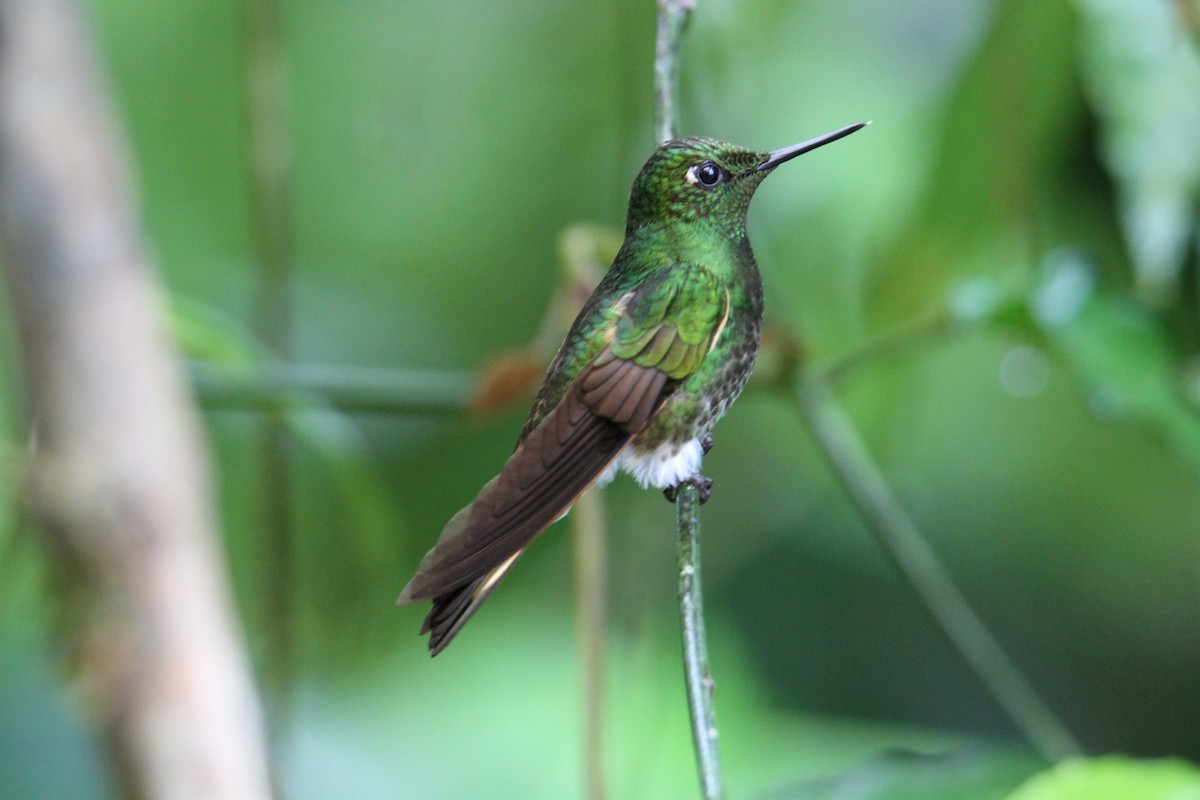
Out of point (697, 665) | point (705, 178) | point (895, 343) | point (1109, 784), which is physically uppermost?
point (895, 343)

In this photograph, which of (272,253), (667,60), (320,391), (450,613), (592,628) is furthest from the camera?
(320,391)

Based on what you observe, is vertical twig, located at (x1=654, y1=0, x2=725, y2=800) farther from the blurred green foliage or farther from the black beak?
the blurred green foliage

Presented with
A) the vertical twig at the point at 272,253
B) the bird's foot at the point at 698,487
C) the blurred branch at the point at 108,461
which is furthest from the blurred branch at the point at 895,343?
the bird's foot at the point at 698,487

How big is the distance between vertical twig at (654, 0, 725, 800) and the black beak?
0.07m

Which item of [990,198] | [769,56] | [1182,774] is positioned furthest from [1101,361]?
[769,56]

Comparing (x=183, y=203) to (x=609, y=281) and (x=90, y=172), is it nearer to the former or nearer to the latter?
(x=90, y=172)

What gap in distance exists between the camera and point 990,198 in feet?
Answer: 6.89

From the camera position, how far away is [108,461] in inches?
49.1

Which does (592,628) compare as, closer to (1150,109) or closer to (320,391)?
(320,391)

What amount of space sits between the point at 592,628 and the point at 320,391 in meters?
0.80

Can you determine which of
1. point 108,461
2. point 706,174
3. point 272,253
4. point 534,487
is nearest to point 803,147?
point 706,174

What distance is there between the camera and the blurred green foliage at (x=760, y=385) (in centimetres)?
185

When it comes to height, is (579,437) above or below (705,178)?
below

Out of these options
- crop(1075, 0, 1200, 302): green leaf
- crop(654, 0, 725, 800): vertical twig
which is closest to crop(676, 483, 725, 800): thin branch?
crop(654, 0, 725, 800): vertical twig
